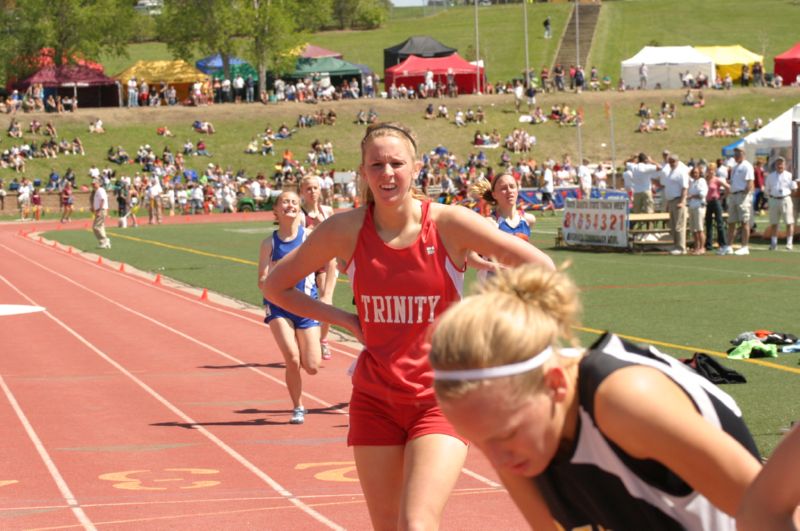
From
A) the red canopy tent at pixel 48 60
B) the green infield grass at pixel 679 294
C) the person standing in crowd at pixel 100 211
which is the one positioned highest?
the red canopy tent at pixel 48 60

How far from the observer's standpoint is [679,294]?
19000mm

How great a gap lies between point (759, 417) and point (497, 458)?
7.71 m

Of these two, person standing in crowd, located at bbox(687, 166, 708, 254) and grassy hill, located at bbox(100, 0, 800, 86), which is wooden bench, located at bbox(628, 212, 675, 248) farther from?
grassy hill, located at bbox(100, 0, 800, 86)

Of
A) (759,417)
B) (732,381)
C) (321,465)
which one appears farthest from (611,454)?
(732,381)

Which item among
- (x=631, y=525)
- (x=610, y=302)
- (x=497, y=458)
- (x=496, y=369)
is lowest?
(x=610, y=302)

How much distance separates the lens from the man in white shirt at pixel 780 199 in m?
26.5

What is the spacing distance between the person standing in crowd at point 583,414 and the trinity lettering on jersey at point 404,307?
7.48 feet

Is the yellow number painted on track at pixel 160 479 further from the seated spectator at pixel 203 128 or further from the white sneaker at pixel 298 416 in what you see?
the seated spectator at pixel 203 128

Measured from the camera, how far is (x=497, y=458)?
2.42 meters

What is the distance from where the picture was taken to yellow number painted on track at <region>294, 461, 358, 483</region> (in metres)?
8.70

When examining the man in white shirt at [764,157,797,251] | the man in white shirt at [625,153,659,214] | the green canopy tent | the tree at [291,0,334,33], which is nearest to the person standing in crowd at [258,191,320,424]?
the man in white shirt at [764,157,797,251]

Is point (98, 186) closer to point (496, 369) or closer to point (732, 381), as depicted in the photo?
point (732, 381)

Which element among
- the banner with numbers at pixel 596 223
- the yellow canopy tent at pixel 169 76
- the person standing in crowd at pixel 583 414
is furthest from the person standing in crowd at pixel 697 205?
the yellow canopy tent at pixel 169 76

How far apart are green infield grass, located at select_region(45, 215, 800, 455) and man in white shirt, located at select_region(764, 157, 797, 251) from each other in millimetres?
579
